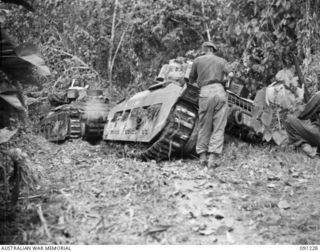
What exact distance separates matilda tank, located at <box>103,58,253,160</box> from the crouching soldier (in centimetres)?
79

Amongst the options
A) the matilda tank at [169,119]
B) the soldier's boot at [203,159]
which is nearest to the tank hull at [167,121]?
the matilda tank at [169,119]

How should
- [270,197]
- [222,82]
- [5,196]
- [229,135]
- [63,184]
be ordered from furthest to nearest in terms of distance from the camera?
[229,135] < [222,82] < [63,184] < [270,197] < [5,196]

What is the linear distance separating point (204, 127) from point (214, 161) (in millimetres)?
558

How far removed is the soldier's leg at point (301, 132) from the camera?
820 centimetres

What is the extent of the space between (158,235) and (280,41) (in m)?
6.08

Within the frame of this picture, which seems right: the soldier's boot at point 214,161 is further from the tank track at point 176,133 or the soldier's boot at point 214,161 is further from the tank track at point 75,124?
the tank track at point 75,124

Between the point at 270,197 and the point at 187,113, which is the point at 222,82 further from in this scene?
the point at 270,197

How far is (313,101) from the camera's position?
26.8ft

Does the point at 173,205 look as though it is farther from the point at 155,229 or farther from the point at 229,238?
the point at 229,238

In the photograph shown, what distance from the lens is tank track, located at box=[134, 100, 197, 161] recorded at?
839 cm

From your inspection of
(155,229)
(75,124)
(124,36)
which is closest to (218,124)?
(155,229)

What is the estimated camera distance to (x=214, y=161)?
762cm

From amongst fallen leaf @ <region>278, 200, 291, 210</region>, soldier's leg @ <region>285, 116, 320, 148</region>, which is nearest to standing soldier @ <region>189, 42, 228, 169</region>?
soldier's leg @ <region>285, 116, 320, 148</region>

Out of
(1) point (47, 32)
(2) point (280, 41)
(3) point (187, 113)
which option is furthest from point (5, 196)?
(1) point (47, 32)
